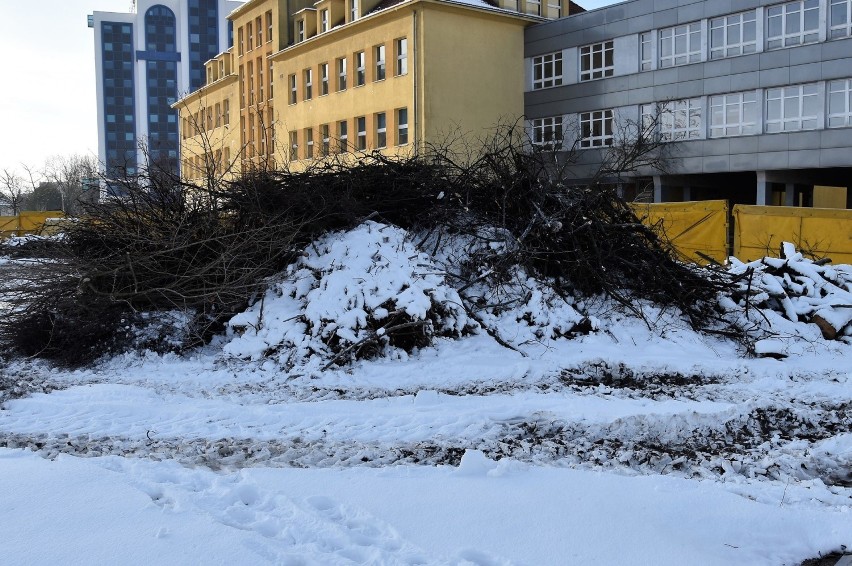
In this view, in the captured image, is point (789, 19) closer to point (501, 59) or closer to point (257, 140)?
point (501, 59)

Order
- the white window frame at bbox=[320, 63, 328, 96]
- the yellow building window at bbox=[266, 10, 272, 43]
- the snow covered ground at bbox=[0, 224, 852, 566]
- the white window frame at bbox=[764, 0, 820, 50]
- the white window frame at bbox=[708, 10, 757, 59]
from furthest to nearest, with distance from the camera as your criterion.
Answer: the yellow building window at bbox=[266, 10, 272, 43] < the white window frame at bbox=[320, 63, 328, 96] < the white window frame at bbox=[708, 10, 757, 59] < the white window frame at bbox=[764, 0, 820, 50] < the snow covered ground at bbox=[0, 224, 852, 566]

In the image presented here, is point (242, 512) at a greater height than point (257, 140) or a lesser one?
lesser

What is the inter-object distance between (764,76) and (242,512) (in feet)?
119

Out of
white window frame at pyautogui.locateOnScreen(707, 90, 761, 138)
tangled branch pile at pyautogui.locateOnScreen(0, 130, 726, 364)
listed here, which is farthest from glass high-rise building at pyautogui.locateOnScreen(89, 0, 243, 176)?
tangled branch pile at pyautogui.locateOnScreen(0, 130, 726, 364)

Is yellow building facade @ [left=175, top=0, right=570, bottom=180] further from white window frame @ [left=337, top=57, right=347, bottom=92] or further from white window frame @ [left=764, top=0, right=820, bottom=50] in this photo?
white window frame @ [left=764, top=0, right=820, bottom=50]

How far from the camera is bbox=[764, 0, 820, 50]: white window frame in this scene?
34094 millimetres

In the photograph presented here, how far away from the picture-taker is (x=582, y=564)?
13.6 feet

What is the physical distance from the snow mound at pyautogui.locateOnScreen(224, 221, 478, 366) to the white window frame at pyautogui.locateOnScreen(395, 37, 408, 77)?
3305 centimetres

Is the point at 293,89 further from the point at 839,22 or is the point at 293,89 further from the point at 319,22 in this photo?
the point at 839,22

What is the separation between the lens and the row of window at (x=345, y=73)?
43.4 m

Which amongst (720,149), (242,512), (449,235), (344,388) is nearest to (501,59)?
(720,149)

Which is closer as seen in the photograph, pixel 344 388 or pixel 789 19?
pixel 344 388

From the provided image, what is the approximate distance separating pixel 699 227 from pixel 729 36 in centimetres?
2040

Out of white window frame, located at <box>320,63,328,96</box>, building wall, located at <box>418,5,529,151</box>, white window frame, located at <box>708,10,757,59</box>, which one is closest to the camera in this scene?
white window frame, located at <box>708,10,757,59</box>
